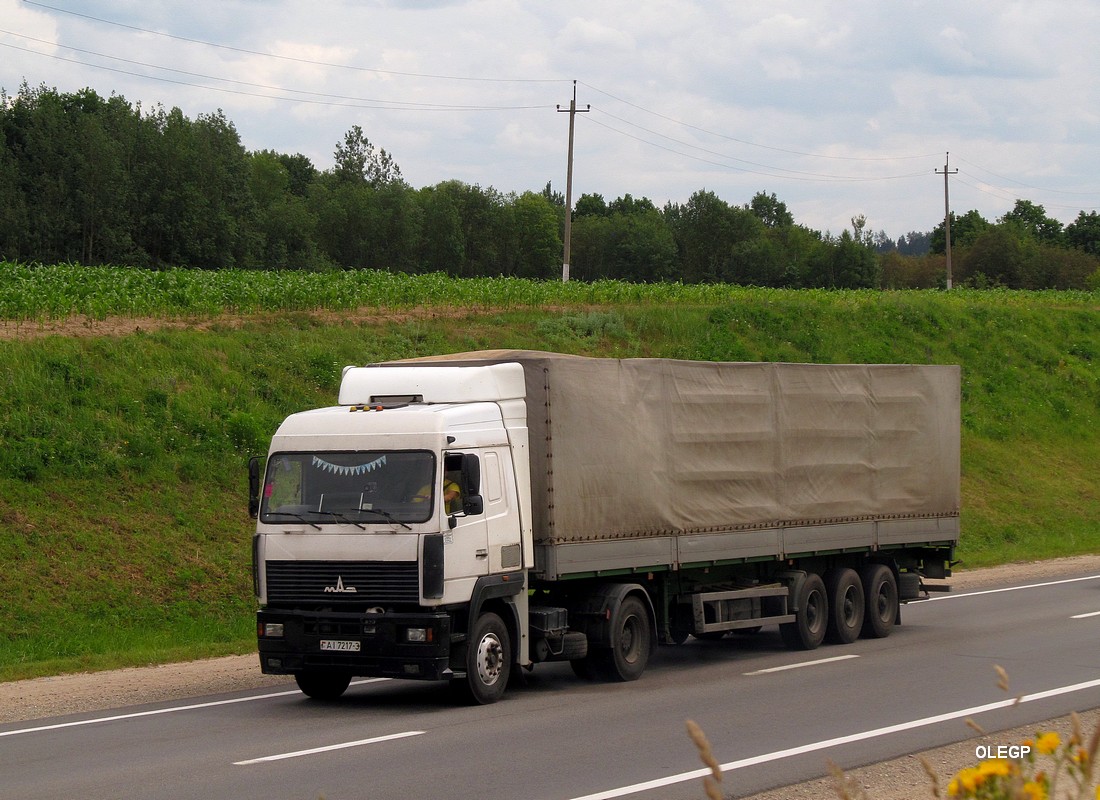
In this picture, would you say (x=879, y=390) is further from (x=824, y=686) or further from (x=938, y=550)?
(x=824, y=686)

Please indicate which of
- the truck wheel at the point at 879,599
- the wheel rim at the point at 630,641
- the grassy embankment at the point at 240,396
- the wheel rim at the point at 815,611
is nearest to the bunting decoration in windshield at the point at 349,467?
the wheel rim at the point at 630,641

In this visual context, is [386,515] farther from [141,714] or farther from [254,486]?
[141,714]

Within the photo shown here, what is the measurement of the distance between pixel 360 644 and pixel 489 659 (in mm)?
1375

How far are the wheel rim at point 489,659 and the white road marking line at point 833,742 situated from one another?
341cm

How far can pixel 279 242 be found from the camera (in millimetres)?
84625

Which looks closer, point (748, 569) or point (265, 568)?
point (265, 568)

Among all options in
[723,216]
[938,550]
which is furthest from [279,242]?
[938,550]

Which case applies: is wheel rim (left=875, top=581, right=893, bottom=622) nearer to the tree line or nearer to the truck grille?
the truck grille

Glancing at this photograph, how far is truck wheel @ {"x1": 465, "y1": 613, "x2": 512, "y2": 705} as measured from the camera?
12.2m

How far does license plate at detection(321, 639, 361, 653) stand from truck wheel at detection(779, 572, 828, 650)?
661 centimetres

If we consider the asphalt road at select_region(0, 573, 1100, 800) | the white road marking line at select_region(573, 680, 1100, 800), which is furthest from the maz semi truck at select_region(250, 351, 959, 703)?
the white road marking line at select_region(573, 680, 1100, 800)

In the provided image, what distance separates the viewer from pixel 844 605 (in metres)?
17.2

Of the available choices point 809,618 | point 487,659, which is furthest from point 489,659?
point 809,618

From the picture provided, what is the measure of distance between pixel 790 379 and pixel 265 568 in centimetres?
772
